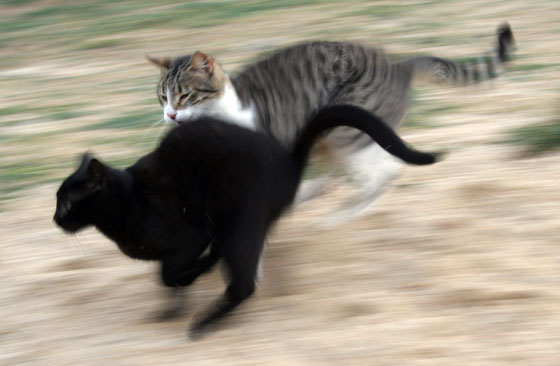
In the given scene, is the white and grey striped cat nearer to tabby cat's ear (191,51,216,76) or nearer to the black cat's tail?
tabby cat's ear (191,51,216,76)

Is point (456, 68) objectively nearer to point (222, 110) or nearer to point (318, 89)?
point (318, 89)

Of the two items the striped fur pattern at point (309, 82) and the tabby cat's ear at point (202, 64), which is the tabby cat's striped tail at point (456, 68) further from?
the tabby cat's ear at point (202, 64)

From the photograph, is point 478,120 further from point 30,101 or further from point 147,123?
point 30,101

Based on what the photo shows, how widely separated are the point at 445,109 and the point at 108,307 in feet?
10.9

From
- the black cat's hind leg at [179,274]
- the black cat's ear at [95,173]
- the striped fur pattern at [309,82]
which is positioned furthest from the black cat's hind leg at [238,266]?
the striped fur pattern at [309,82]

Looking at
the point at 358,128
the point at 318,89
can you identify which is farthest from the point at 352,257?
the point at 318,89

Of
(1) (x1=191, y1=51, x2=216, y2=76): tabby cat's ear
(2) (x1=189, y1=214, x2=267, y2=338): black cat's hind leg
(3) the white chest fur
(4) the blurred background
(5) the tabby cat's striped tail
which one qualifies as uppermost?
(1) (x1=191, y1=51, x2=216, y2=76): tabby cat's ear

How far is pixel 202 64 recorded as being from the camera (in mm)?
5133

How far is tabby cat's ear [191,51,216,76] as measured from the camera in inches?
201

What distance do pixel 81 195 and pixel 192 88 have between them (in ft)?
5.41

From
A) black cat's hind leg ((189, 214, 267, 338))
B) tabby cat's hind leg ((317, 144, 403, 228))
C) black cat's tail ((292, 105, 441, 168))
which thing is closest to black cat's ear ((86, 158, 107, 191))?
black cat's hind leg ((189, 214, 267, 338))

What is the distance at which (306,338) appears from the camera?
11.3ft

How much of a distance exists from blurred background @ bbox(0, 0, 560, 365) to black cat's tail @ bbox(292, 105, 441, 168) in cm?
58

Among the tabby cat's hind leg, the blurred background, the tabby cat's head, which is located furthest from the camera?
the tabby cat's head
